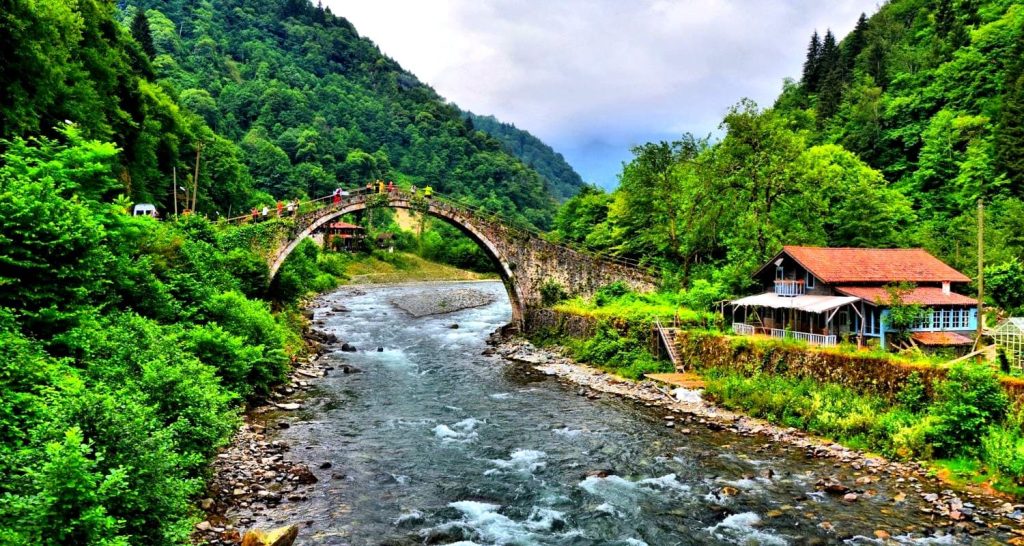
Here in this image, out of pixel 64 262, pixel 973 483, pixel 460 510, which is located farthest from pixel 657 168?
pixel 64 262

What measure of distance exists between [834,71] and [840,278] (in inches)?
2041

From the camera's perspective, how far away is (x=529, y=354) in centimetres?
2962

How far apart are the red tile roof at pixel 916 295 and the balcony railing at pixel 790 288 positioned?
1807 mm

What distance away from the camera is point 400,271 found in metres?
77.6

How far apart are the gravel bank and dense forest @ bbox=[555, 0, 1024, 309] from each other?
11.5 m

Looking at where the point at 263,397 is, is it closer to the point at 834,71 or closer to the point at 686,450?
the point at 686,450

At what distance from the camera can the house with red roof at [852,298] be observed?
20.2 metres

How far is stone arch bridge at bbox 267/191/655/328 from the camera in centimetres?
3525

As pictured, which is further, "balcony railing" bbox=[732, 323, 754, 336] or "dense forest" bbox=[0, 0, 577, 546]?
"balcony railing" bbox=[732, 323, 754, 336]

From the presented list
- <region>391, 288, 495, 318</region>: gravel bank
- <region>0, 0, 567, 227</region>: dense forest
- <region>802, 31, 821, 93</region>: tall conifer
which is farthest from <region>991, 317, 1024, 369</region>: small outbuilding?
<region>802, 31, 821, 93</region>: tall conifer

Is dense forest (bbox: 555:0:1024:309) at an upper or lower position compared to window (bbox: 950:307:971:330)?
upper

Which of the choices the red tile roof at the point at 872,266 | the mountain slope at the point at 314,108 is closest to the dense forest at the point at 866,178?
the red tile roof at the point at 872,266

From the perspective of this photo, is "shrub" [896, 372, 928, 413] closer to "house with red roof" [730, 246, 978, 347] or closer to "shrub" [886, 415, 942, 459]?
"shrub" [886, 415, 942, 459]

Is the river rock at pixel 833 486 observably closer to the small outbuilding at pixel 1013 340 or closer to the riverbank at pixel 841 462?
the riverbank at pixel 841 462
